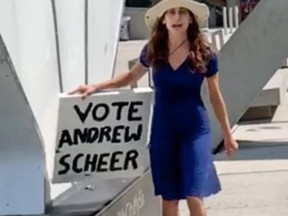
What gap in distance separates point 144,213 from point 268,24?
677 centimetres

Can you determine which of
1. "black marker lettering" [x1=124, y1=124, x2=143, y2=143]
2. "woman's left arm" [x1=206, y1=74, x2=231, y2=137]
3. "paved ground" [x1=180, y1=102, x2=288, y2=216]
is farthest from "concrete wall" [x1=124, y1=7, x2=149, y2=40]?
"black marker lettering" [x1=124, y1=124, x2=143, y2=143]

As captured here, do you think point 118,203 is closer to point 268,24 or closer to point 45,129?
point 45,129

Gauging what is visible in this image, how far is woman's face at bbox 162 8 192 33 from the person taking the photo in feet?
17.6

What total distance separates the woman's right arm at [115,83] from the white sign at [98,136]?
0.18 ft

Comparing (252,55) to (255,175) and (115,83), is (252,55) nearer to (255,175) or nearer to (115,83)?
(255,175)

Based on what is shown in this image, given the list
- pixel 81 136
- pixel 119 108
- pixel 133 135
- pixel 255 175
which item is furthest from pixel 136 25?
pixel 81 136

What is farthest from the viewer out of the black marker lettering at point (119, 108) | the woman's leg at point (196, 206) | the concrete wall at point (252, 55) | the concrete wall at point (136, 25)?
the concrete wall at point (136, 25)

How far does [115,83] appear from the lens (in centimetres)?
529

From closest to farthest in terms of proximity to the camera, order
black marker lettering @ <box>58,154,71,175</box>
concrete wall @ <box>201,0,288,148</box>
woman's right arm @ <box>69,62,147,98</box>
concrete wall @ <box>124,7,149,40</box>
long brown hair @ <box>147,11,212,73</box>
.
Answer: black marker lettering @ <box>58,154,71,175</box> < woman's right arm @ <box>69,62,147,98</box> < long brown hair @ <box>147,11,212,73</box> < concrete wall @ <box>201,0,288,148</box> < concrete wall @ <box>124,7,149,40</box>

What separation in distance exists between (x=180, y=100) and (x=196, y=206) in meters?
0.62

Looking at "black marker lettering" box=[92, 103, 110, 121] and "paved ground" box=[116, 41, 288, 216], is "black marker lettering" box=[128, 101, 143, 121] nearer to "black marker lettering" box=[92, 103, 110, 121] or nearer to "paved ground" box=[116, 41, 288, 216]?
"black marker lettering" box=[92, 103, 110, 121]

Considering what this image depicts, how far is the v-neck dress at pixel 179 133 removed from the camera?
17.6 feet

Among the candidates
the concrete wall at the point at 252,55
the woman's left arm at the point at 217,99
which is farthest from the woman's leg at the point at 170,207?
the concrete wall at the point at 252,55

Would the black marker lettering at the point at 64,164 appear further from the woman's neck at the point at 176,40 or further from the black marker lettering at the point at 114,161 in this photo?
the woman's neck at the point at 176,40
